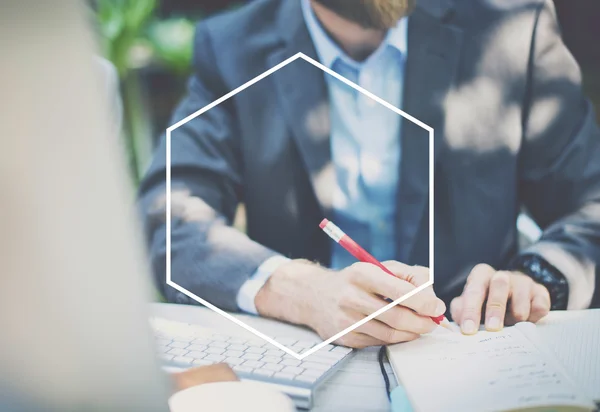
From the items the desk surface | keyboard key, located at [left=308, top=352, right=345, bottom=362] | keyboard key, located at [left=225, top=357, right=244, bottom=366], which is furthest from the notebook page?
keyboard key, located at [left=225, top=357, right=244, bottom=366]

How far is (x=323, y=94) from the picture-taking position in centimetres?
73

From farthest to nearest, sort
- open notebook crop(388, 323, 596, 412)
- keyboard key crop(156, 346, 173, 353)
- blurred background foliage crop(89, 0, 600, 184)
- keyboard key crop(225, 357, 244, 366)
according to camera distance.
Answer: blurred background foliage crop(89, 0, 600, 184), keyboard key crop(225, 357, 244, 366), open notebook crop(388, 323, 596, 412), keyboard key crop(156, 346, 173, 353)

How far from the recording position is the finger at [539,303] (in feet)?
2.13

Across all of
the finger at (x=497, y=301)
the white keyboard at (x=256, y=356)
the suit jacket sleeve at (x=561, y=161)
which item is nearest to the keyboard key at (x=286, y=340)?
the white keyboard at (x=256, y=356)

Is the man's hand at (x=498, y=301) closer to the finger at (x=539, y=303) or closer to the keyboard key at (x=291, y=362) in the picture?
the finger at (x=539, y=303)

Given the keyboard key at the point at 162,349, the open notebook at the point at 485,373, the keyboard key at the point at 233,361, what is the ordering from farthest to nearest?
the keyboard key at the point at 233,361 < the open notebook at the point at 485,373 < the keyboard key at the point at 162,349

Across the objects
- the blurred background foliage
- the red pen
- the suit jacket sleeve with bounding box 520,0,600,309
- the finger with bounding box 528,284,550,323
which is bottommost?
the finger with bounding box 528,284,550,323

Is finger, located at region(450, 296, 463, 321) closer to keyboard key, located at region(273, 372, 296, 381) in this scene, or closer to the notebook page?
the notebook page

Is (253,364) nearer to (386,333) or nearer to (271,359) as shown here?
(271,359)

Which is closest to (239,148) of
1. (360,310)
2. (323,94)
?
(323,94)

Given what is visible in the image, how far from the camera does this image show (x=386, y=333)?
1.99 ft

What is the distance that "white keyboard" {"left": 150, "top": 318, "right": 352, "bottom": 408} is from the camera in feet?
1.81

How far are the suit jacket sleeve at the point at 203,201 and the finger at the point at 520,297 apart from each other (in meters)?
0.29

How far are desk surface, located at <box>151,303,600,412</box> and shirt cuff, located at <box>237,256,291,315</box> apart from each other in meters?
0.01
